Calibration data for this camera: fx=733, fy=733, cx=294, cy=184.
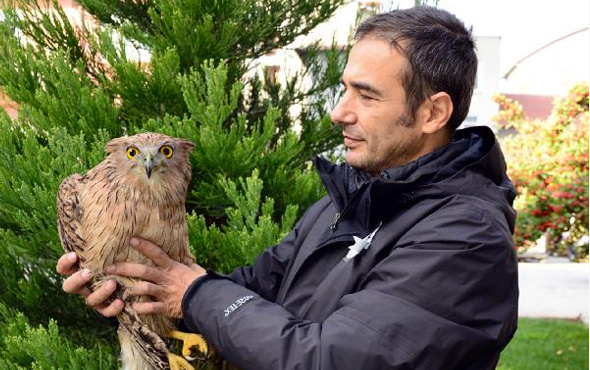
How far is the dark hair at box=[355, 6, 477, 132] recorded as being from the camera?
1980 mm

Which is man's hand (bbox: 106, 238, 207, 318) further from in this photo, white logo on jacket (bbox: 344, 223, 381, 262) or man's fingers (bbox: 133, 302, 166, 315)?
white logo on jacket (bbox: 344, 223, 381, 262)

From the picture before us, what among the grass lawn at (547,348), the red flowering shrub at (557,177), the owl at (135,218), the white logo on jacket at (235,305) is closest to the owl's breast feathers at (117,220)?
the owl at (135,218)

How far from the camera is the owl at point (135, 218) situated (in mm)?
2186

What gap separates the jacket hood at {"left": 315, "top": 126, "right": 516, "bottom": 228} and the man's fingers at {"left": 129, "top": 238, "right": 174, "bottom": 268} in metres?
0.57

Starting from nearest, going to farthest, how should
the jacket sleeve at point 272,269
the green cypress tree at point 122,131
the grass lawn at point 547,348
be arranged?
the jacket sleeve at point 272,269, the green cypress tree at point 122,131, the grass lawn at point 547,348

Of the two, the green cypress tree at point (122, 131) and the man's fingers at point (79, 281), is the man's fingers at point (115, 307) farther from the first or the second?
the green cypress tree at point (122, 131)

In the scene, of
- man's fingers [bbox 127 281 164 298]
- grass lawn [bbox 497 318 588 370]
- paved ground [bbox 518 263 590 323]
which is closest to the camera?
man's fingers [bbox 127 281 164 298]

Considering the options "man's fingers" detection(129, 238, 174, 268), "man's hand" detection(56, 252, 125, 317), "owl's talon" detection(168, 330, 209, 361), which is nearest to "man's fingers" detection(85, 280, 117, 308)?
"man's hand" detection(56, 252, 125, 317)

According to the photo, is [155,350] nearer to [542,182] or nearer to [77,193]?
[77,193]

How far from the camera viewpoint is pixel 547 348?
7824mm

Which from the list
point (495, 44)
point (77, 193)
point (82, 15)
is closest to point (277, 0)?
point (82, 15)

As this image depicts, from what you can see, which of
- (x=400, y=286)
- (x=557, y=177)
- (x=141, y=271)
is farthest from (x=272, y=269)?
(x=557, y=177)

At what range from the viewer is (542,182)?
8914mm

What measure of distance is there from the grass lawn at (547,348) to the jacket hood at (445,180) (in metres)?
5.49
